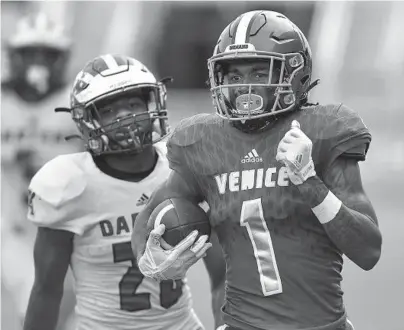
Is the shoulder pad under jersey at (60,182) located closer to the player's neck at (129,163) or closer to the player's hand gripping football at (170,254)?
the player's neck at (129,163)

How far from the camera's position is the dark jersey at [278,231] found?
7.10 ft

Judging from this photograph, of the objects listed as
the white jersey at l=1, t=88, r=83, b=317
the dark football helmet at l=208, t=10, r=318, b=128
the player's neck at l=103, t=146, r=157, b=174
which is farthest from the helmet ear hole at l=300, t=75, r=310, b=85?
the white jersey at l=1, t=88, r=83, b=317

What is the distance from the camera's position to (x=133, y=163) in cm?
307

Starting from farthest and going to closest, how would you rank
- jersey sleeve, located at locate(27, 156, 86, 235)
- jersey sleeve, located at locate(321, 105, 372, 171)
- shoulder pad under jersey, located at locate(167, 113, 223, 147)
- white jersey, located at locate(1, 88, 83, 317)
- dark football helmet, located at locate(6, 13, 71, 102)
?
dark football helmet, located at locate(6, 13, 71, 102), white jersey, located at locate(1, 88, 83, 317), jersey sleeve, located at locate(27, 156, 86, 235), shoulder pad under jersey, located at locate(167, 113, 223, 147), jersey sleeve, located at locate(321, 105, 372, 171)

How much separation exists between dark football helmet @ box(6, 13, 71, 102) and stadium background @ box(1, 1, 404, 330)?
44 centimetres

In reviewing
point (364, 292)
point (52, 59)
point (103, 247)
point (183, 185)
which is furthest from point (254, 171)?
point (52, 59)

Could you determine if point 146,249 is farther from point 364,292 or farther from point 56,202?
point 364,292

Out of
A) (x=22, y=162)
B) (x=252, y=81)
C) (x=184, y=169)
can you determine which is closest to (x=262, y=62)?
(x=252, y=81)

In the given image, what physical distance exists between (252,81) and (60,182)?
993 mm

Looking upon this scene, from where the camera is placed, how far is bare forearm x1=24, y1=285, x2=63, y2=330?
3.02 meters

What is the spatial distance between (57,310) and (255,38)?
134 centimetres

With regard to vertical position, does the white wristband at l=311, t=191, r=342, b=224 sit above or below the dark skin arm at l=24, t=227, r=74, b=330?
above

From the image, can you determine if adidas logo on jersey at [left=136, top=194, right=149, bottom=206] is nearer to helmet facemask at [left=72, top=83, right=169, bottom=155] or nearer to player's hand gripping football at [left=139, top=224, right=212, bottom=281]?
helmet facemask at [left=72, top=83, right=169, bottom=155]

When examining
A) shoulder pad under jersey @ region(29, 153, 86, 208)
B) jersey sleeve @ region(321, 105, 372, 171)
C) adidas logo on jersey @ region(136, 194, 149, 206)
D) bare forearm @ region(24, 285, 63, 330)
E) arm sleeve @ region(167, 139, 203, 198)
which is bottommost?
bare forearm @ region(24, 285, 63, 330)
